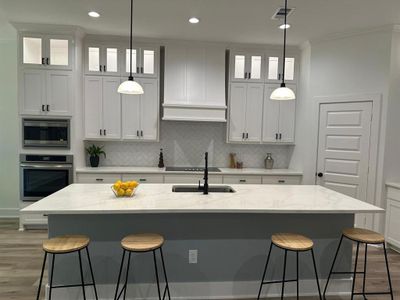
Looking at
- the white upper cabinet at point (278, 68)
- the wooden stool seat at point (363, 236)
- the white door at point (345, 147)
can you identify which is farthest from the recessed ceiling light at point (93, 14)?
the wooden stool seat at point (363, 236)

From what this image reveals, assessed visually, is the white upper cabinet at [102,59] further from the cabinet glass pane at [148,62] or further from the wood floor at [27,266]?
the wood floor at [27,266]

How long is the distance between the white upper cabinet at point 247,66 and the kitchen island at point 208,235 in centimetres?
261

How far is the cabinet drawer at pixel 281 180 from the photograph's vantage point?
463 centimetres

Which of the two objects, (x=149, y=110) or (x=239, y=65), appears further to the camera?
(x=239, y=65)

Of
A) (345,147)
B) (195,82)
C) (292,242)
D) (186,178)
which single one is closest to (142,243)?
(292,242)

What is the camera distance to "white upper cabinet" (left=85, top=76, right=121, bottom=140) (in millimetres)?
4586

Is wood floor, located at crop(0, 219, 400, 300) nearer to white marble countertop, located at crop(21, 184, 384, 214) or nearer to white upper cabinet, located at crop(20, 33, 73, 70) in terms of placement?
white marble countertop, located at crop(21, 184, 384, 214)

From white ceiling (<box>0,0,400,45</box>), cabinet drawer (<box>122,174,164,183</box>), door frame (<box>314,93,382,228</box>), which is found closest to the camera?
white ceiling (<box>0,0,400,45</box>)

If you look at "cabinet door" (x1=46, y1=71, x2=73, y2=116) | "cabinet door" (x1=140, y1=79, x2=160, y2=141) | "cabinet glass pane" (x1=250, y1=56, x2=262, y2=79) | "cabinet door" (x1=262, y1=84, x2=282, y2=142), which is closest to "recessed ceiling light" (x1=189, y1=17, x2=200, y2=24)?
"cabinet door" (x1=140, y1=79, x2=160, y2=141)

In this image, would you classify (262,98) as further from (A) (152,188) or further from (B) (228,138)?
(A) (152,188)

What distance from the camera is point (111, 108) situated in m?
4.64

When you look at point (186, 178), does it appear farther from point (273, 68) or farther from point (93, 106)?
point (273, 68)

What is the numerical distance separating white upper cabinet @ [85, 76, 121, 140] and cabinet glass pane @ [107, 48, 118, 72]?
0.58 ft

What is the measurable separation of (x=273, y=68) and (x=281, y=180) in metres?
1.93
